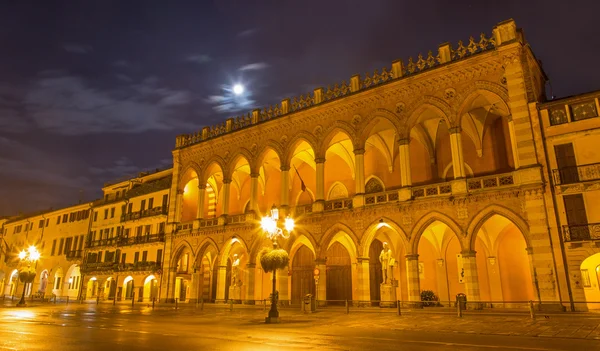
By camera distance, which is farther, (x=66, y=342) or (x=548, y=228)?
(x=548, y=228)

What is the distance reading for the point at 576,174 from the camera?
1891cm

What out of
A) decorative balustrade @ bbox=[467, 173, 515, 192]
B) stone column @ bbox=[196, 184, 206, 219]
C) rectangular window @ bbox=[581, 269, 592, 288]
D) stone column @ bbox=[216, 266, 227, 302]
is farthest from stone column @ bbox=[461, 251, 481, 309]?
stone column @ bbox=[196, 184, 206, 219]

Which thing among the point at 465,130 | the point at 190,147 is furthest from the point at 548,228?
the point at 190,147

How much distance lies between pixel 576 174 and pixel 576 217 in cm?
193

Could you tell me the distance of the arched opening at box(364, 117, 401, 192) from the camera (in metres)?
28.2

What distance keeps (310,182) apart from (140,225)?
18.1m

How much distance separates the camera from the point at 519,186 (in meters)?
19.8

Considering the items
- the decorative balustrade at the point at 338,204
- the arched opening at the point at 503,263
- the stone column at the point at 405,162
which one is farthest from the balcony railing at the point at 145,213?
the arched opening at the point at 503,263

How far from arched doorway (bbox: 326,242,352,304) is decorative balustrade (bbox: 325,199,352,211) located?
536 cm

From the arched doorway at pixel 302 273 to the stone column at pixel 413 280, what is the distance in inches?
400

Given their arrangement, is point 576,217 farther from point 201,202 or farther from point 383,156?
point 201,202

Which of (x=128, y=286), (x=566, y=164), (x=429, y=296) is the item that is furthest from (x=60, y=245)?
(x=566, y=164)

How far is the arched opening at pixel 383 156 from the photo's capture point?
28.2 metres

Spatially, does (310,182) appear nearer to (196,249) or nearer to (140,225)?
(196,249)
